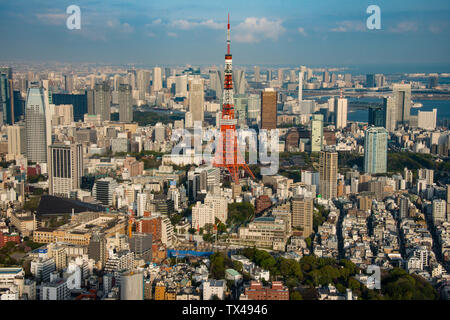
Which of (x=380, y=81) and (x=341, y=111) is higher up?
(x=380, y=81)

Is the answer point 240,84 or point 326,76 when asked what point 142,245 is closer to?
point 326,76

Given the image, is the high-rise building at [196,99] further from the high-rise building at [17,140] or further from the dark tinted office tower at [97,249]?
the dark tinted office tower at [97,249]

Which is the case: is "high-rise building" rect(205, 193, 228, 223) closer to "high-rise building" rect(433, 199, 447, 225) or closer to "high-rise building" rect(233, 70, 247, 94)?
"high-rise building" rect(433, 199, 447, 225)

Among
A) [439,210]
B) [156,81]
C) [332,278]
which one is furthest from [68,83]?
[332,278]

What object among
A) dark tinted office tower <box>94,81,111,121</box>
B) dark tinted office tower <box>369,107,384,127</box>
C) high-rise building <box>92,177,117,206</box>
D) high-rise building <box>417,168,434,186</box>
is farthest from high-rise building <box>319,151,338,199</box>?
dark tinted office tower <box>94,81,111,121</box>

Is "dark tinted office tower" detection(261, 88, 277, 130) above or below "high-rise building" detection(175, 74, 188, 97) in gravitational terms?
below

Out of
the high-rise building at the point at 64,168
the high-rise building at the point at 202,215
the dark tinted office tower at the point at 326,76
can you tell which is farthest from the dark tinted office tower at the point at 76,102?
the high-rise building at the point at 202,215
